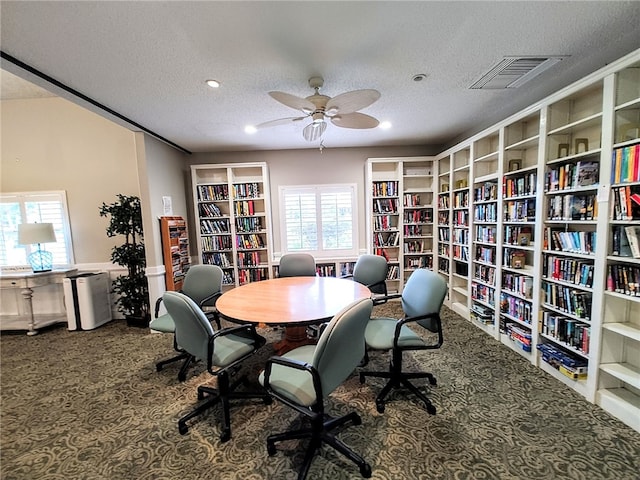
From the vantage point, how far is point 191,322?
5.66 feet

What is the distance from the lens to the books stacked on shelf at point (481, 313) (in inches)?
127

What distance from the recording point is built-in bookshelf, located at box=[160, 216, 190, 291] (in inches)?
143

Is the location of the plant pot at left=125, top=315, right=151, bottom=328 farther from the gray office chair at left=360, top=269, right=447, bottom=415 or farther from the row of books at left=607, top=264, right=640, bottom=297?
the row of books at left=607, top=264, right=640, bottom=297

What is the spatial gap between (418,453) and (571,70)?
10.8 ft

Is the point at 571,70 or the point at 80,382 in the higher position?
the point at 571,70

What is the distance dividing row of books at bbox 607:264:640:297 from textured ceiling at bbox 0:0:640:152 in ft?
5.34

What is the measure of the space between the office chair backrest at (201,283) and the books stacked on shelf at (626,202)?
3.49m

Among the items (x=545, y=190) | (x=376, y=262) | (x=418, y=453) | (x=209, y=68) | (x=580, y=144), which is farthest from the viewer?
(x=376, y=262)

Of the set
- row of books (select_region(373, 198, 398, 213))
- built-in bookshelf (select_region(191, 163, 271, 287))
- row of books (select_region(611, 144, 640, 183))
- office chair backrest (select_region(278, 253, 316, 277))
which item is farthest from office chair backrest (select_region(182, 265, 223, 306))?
row of books (select_region(611, 144, 640, 183))

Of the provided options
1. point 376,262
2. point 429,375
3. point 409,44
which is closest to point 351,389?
point 429,375

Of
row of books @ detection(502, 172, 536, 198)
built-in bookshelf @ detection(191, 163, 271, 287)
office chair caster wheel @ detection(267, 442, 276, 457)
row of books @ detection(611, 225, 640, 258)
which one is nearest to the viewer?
office chair caster wheel @ detection(267, 442, 276, 457)

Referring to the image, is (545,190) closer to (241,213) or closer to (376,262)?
(376,262)

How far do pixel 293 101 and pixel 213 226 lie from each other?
3087mm

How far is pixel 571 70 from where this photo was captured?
2.27m
